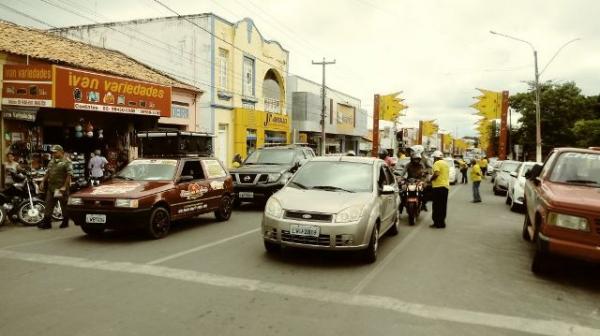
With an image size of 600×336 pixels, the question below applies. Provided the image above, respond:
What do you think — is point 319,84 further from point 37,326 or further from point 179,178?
point 37,326

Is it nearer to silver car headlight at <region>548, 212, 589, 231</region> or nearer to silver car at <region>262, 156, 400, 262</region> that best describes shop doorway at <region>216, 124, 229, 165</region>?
silver car at <region>262, 156, 400, 262</region>

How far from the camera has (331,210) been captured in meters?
6.49

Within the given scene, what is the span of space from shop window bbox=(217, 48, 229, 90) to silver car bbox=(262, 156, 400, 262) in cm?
1967

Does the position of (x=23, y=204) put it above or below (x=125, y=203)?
below

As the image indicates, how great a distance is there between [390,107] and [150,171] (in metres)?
19.8

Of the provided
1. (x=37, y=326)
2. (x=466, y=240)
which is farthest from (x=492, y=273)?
(x=37, y=326)

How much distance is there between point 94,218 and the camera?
8055mm

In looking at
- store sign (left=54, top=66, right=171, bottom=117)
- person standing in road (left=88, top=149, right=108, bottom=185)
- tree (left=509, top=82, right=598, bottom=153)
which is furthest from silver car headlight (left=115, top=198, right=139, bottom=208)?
tree (left=509, top=82, right=598, bottom=153)

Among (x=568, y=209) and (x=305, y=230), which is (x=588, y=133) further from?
(x=305, y=230)

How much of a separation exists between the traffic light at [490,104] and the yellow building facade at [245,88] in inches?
539

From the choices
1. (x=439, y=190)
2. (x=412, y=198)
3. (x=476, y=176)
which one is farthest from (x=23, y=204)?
(x=476, y=176)

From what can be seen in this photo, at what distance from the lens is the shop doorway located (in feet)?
87.7

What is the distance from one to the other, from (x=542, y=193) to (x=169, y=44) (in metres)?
24.0

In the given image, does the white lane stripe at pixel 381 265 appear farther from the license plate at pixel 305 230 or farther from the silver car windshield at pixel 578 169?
the silver car windshield at pixel 578 169
